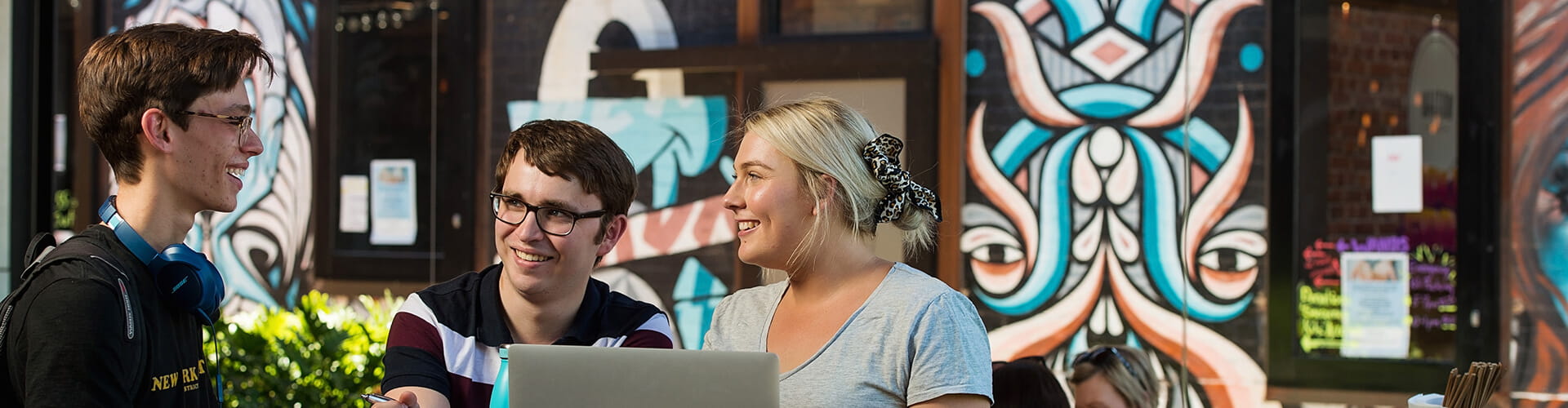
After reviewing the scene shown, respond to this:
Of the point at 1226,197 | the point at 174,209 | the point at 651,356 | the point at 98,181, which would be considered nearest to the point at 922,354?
the point at 651,356

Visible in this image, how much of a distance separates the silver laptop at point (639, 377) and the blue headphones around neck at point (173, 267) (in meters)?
0.47

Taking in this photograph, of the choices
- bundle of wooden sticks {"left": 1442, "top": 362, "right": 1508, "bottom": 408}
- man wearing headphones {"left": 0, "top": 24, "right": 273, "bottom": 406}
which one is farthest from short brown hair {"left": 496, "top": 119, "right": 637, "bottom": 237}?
bundle of wooden sticks {"left": 1442, "top": 362, "right": 1508, "bottom": 408}

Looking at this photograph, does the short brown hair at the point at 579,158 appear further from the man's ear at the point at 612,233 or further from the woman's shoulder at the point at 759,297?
the woman's shoulder at the point at 759,297

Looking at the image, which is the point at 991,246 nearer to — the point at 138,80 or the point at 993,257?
the point at 993,257

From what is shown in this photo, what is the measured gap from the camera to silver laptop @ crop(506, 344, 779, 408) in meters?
1.59

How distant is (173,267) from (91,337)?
0.21 meters

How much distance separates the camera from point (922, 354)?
5.80 ft

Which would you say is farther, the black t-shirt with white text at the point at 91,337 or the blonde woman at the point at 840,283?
the blonde woman at the point at 840,283

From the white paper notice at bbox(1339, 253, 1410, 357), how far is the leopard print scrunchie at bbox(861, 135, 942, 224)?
307 cm

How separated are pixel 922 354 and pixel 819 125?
0.39 m

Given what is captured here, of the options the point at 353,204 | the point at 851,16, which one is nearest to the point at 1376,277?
the point at 851,16

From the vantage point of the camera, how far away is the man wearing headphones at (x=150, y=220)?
1576 millimetres

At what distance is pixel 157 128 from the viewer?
1752mm

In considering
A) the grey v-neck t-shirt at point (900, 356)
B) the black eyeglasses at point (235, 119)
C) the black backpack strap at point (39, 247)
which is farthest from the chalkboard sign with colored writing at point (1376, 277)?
the black backpack strap at point (39, 247)
